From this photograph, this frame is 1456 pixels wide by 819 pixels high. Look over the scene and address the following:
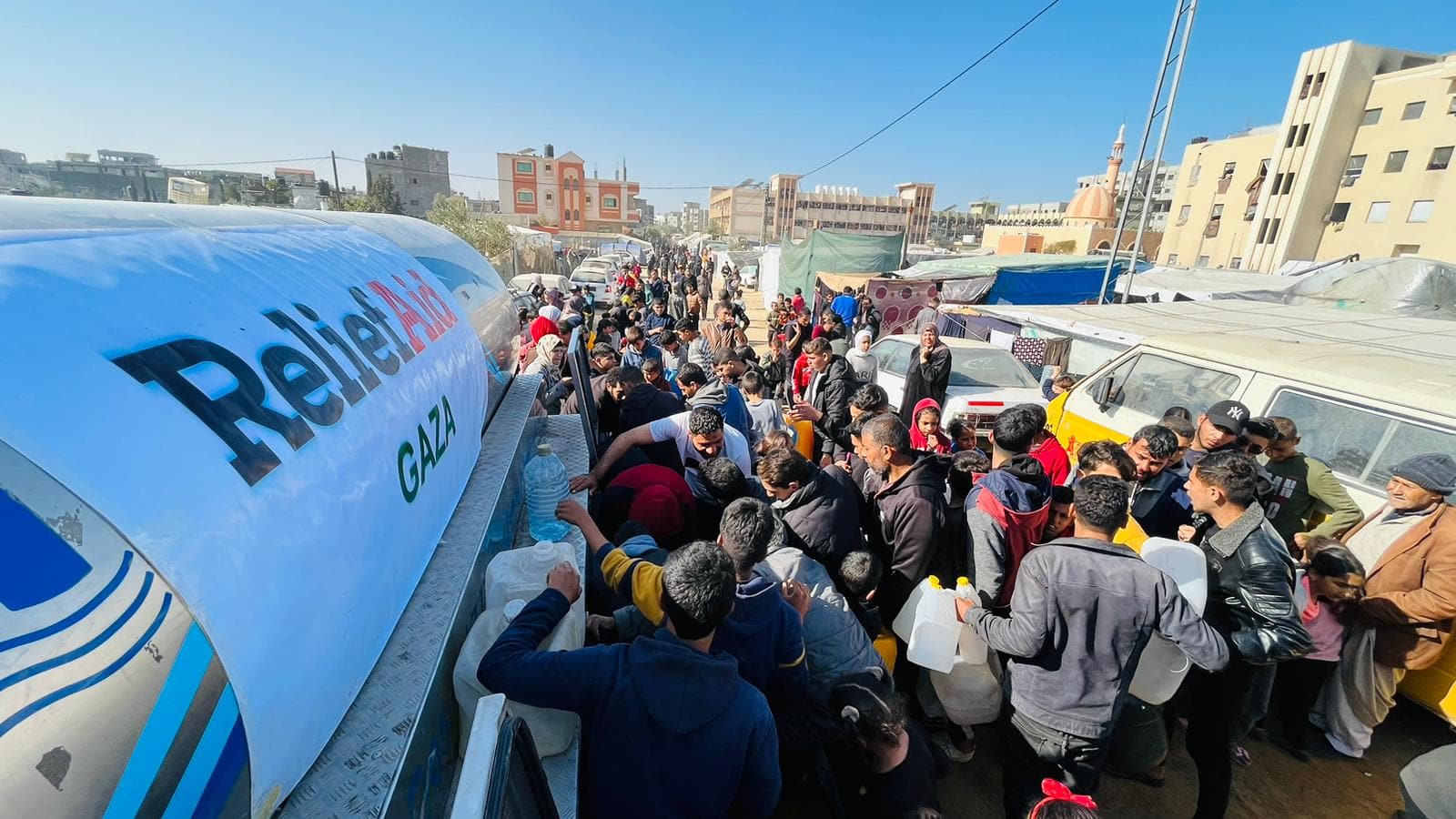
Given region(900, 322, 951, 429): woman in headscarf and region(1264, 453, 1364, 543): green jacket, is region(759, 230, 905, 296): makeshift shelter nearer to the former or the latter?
region(900, 322, 951, 429): woman in headscarf

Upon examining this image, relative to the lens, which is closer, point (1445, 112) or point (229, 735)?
point (229, 735)

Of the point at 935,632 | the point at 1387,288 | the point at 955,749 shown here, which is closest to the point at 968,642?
the point at 935,632

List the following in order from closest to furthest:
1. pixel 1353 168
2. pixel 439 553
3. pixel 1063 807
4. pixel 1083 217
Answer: pixel 1063 807
pixel 439 553
pixel 1353 168
pixel 1083 217

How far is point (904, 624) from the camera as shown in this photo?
279cm

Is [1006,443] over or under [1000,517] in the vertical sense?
over

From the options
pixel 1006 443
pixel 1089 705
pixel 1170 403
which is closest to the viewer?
pixel 1089 705

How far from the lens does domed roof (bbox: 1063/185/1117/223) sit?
148 feet

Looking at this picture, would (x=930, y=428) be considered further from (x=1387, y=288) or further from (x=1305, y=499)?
(x=1387, y=288)

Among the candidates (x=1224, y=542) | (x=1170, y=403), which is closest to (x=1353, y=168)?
(x=1170, y=403)

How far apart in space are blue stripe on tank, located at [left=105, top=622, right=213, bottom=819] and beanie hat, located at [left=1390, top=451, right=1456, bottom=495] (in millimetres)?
4860

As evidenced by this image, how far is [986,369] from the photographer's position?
23.3 ft

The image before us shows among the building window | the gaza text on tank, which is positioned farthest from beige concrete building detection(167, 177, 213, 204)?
the building window

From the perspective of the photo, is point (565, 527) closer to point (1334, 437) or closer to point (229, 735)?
point (229, 735)

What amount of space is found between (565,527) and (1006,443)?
236 centimetres
